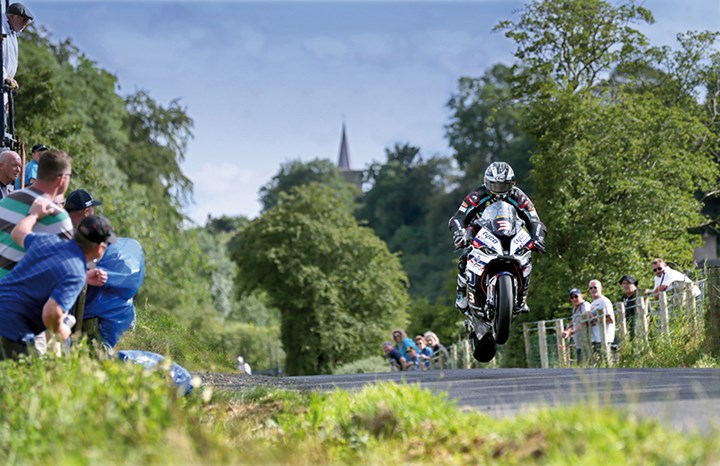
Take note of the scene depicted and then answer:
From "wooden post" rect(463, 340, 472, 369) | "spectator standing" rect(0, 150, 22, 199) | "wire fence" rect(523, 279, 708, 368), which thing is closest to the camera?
"spectator standing" rect(0, 150, 22, 199)

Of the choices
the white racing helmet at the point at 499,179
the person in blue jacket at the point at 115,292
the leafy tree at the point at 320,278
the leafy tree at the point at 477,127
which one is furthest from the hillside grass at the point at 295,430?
the leafy tree at the point at 477,127

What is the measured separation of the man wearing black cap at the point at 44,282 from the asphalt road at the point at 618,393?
246cm

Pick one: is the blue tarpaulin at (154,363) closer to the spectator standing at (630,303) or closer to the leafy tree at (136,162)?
the spectator standing at (630,303)

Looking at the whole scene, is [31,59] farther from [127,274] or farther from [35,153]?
[127,274]

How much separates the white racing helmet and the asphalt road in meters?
2.82

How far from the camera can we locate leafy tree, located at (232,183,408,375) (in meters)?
62.2

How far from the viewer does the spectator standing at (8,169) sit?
12.2 meters

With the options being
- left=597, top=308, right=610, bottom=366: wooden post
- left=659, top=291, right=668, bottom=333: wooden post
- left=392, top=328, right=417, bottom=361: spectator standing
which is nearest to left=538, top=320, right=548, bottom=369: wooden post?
left=597, top=308, right=610, bottom=366: wooden post

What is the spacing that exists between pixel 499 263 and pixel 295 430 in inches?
249

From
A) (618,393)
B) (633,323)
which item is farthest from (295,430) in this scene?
(633,323)

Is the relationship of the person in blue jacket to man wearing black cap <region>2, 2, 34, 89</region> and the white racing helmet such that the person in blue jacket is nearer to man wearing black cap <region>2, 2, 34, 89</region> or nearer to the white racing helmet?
the white racing helmet

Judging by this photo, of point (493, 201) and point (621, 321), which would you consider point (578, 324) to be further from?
point (493, 201)

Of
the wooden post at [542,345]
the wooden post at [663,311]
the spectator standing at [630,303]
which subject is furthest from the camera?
the wooden post at [542,345]

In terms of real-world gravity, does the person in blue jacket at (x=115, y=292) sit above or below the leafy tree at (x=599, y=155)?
below
